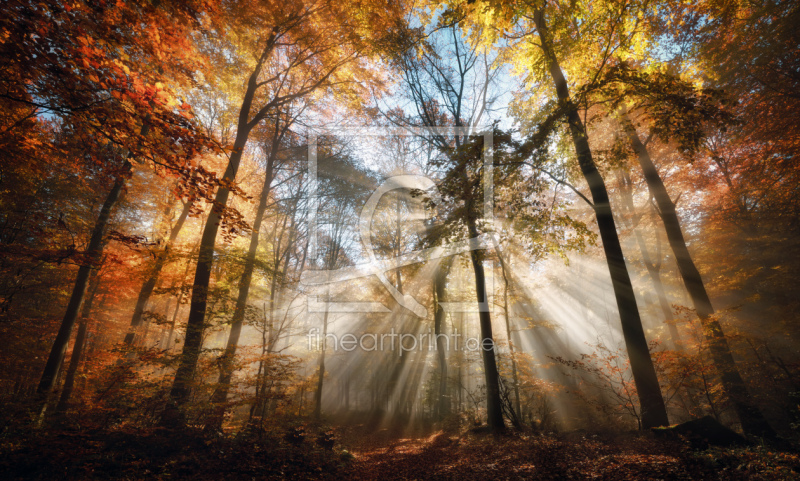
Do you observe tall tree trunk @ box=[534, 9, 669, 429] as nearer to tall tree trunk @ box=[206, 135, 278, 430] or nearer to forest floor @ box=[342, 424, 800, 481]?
forest floor @ box=[342, 424, 800, 481]

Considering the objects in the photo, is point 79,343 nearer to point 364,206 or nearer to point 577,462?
point 364,206

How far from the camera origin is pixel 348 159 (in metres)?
14.5

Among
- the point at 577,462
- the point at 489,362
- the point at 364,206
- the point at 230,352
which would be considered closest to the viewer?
the point at 577,462

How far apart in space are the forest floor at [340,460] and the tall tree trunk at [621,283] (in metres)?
0.64


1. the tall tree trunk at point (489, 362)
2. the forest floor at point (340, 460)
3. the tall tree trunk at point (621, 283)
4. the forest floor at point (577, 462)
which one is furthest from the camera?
the tall tree trunk at point (489, 362)

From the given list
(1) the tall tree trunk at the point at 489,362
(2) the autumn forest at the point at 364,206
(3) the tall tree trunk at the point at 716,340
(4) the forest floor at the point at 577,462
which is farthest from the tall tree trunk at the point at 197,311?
(3) the tall tree trunk at the point at 716,340

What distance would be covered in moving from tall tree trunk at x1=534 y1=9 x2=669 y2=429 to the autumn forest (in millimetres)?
57

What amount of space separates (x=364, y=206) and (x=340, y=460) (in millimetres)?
11915

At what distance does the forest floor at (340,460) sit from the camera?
398cm

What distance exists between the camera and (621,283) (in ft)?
20.2

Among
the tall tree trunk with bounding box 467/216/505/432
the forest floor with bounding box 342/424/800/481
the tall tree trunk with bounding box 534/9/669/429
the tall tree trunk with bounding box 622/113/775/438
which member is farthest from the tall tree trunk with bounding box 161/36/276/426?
the tall tree trunk with bounding box 622/113/775/438

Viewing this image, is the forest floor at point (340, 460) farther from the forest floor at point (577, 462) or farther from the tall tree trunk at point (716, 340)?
the tall tree trunk at point (716, 340)

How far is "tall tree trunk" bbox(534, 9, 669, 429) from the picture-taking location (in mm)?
5730

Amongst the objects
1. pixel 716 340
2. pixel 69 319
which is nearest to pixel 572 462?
pixel 716 340
